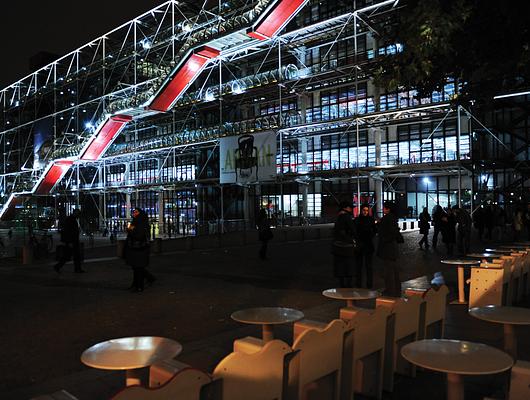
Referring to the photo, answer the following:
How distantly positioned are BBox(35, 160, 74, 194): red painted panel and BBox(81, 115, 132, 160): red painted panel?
2.31 meters

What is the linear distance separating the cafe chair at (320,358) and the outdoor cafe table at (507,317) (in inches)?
55.1

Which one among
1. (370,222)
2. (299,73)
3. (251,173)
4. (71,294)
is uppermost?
(299,73)

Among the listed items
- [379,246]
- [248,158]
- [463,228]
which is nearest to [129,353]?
[379,246]

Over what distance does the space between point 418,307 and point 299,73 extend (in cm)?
2349

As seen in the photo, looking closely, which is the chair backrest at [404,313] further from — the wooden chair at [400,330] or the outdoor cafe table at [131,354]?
the outdoor cafe table at [131,354]

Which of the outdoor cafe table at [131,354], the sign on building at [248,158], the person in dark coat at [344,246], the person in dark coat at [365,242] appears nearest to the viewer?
the outdoor cafe table at [131,354]

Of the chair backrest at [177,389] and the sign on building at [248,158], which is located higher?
the sign on building at [248,158]

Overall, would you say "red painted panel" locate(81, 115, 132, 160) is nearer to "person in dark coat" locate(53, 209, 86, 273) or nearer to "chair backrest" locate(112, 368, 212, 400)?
"person in dark coat" locate(53, 209, 86, 273)

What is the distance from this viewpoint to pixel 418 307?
4203 millimetres

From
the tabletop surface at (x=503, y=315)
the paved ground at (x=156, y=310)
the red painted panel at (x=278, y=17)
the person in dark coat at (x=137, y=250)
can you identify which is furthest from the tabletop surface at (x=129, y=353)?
the red painted panel at (x=278, y=17)

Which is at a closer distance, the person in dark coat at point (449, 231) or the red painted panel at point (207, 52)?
the person in dark coat at point (449, 231)

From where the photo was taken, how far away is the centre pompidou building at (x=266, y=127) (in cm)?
2342

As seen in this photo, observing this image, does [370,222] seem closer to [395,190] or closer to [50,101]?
[395,190]

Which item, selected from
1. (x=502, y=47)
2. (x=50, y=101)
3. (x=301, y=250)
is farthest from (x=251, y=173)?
(x=50, y=101)
